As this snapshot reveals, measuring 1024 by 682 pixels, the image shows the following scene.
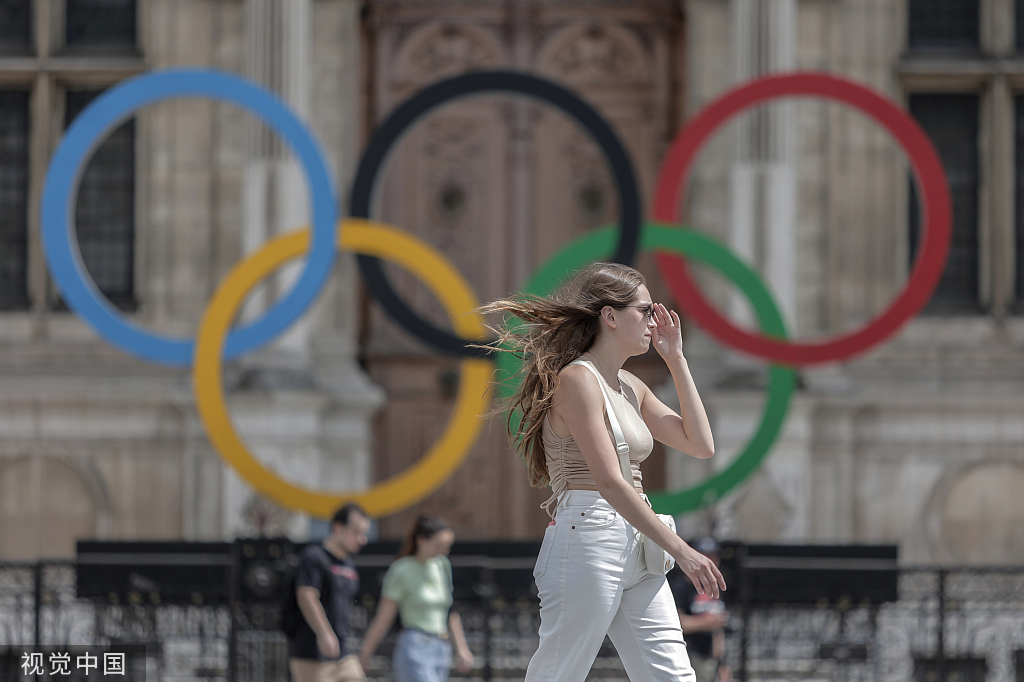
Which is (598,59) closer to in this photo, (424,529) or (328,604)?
(424,529)

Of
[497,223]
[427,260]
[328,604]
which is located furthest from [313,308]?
[328,604]

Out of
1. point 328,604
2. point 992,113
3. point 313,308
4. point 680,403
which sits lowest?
point 328,604

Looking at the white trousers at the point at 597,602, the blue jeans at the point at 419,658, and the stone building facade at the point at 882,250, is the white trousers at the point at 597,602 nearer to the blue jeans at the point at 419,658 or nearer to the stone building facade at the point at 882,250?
the blue jeans at the point at 419,658

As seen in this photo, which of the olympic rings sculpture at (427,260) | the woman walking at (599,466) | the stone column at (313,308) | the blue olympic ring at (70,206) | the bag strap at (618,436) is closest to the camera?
the woman walking at (599,466)

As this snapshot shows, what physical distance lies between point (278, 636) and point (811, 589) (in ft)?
13.7

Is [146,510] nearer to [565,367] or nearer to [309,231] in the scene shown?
[309,231]

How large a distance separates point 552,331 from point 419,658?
3.87 meters

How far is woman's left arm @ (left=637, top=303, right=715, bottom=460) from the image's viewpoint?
471 cm

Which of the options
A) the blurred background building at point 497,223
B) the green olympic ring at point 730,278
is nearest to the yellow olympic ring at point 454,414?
the green olympic ring at point 730,278

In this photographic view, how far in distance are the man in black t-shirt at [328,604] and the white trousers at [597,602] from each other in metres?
3.15

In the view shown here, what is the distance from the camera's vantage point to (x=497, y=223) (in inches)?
621

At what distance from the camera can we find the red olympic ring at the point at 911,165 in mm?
12688

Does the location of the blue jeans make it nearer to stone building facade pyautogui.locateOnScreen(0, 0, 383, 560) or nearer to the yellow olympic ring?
the yellow olympic ring

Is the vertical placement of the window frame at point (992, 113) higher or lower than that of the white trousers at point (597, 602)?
higher
